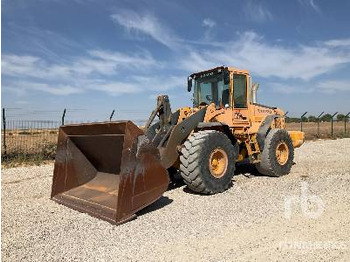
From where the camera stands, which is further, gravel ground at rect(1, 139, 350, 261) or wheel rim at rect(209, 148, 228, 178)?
wheel rim at rect(209, 148, 228, 178)

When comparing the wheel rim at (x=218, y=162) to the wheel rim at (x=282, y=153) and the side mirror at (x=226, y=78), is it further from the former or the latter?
the wheel rim at (x=282, y=153)

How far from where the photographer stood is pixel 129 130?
17.8 ft

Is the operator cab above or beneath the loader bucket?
above

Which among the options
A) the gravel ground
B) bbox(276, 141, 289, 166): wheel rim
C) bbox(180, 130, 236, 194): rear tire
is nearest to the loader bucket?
the gravel ground

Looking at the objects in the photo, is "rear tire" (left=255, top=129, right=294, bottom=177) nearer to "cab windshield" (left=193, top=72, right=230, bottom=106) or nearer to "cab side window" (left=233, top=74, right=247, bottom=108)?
"cab side window" (left=233, top=74, right=247, bottom=108)

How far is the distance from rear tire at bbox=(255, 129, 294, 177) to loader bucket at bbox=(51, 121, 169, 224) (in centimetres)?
374

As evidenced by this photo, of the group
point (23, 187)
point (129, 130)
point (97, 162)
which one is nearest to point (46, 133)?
point (23, 187)

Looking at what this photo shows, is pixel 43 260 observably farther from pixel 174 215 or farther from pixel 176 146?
pixel 176 146

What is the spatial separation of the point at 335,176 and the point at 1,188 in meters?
7.62

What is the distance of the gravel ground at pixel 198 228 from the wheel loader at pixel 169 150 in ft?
1.03

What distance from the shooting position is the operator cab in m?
8.38

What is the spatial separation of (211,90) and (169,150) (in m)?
2.52

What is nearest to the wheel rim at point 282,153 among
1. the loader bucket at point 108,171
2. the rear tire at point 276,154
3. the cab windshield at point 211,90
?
the rear tire at point 276,154
